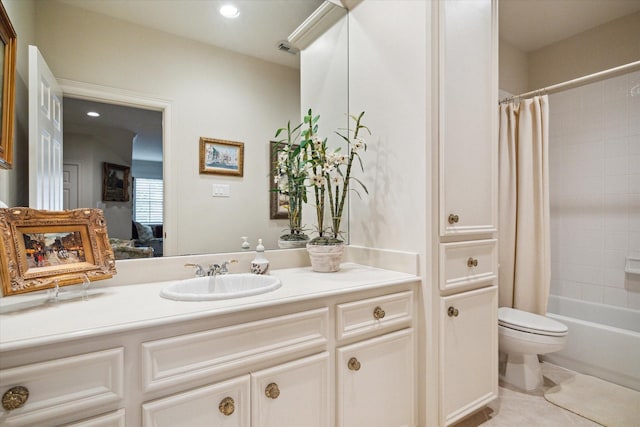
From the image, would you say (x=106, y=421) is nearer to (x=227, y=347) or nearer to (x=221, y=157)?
(x=227, y=347)

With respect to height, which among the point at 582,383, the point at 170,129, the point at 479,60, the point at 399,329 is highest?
the point at 479,60

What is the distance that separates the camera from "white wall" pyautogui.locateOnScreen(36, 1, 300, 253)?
129cm

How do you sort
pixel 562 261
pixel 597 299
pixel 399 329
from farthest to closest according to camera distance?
pixel 562 261
pixel 597 299
pixel 399 329

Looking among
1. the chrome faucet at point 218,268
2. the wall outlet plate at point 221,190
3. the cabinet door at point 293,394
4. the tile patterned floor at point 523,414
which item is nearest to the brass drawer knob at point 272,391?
the cabinet door at point 293,394

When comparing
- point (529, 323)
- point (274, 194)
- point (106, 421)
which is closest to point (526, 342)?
point (529, 323)

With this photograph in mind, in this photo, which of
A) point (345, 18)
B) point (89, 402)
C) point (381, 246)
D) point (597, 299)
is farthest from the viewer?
point (597, 299)

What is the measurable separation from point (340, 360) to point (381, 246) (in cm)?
65

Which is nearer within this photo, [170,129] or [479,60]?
[170,129]

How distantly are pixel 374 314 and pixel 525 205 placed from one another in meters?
1.70

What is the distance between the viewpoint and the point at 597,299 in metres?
2.59

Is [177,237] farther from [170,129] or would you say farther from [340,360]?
[340,360]

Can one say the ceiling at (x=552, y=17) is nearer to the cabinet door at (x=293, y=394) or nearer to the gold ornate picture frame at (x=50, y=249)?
the cabinet door at (x=293, y=394)

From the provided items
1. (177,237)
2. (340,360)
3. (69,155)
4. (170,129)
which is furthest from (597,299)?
(69,155)

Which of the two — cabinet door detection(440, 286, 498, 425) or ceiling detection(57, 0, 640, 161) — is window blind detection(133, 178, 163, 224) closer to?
ceiling detection(57, 0, 640, 161)
